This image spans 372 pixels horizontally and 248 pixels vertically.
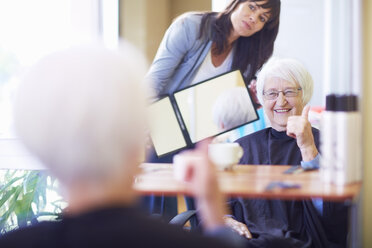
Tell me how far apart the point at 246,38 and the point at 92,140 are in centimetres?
156

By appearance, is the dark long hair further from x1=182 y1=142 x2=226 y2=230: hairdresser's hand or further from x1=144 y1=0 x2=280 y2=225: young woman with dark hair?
x1=182 y1=142 x2=226 y2=230: hairdresser's hand

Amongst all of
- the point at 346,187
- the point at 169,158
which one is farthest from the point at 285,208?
the point at 346,187

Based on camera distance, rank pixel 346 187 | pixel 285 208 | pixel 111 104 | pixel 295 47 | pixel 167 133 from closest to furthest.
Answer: pixel 111 104 → pixel 346 187 → pixel 285 208 → pixel 295 47 → pixel 167 133

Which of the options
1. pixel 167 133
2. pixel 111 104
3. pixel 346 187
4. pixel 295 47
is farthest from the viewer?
pixel 167 133

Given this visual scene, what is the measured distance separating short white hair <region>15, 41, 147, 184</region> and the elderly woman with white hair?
118cm

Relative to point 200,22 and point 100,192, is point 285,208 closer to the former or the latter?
point 200,22

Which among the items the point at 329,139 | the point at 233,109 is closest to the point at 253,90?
the point at 233,109

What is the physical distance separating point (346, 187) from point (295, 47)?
3.49ft

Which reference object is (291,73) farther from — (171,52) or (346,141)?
(346,141)

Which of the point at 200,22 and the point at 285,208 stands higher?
the point at 200,22

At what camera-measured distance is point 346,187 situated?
1.21 m

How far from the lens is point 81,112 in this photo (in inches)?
29.7

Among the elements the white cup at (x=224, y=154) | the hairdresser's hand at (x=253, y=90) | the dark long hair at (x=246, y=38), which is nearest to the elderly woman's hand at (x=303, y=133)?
the hairdresser's hand at (x=253, y=90)

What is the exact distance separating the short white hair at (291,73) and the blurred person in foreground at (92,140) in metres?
1.38
